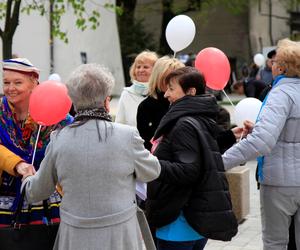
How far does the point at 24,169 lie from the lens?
386cm

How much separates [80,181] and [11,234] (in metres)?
0.68

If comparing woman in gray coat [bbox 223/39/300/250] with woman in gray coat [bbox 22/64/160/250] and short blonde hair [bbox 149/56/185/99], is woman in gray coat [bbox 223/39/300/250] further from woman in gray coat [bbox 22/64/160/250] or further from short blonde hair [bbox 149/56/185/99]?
woman in gray coat [bbox 22/64/160/250]

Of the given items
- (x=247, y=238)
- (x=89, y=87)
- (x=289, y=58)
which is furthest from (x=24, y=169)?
(x=247, y=238)

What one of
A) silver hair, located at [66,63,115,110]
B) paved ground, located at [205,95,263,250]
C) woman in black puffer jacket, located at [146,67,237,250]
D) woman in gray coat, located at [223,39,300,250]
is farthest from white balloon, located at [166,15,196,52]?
silver hair, located at [66,63,115,110]

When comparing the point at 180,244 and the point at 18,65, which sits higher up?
the point at 18,65

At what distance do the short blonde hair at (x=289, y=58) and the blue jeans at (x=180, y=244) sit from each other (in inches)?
54.4

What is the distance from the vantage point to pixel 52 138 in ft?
11.8

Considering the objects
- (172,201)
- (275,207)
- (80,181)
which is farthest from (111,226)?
(275,207)

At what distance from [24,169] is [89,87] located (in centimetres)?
71

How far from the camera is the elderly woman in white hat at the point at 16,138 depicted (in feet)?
13.2

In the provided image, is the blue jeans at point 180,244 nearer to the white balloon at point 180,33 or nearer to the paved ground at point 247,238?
the paved ground at point 247,238

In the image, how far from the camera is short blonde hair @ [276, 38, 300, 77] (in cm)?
479

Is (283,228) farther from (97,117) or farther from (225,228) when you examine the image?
(97,117)

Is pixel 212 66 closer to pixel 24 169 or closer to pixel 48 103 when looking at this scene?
pixel 48 103
